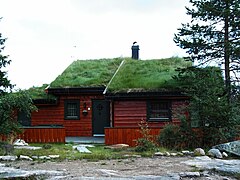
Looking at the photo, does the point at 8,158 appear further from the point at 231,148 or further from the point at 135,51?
the point at 135,51

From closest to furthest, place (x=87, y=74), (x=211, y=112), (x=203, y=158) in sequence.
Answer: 1. (x=203, y=158)
2. (x=211, y=112)
3. (x=87, y=74)

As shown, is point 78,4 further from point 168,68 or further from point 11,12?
point 168,68

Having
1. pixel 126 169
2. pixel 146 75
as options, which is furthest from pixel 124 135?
pixel 126 169

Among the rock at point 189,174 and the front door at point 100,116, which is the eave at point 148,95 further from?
the rock at point 189,174

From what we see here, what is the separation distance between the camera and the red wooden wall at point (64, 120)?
19.7 m

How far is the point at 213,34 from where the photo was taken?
16.2 m

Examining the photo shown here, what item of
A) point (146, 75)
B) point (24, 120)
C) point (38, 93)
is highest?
point (146, 75)

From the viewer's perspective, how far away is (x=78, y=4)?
61.0 ft

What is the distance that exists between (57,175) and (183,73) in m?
11.1

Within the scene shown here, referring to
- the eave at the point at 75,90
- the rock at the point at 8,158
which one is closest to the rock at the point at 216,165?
the rock at the point at 8,158

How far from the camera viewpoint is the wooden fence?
15.3m

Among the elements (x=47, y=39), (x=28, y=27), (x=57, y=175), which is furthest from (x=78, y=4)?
(x=57, y=175)

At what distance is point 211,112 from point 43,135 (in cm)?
810

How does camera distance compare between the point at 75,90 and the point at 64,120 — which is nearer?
the point at 75,90
